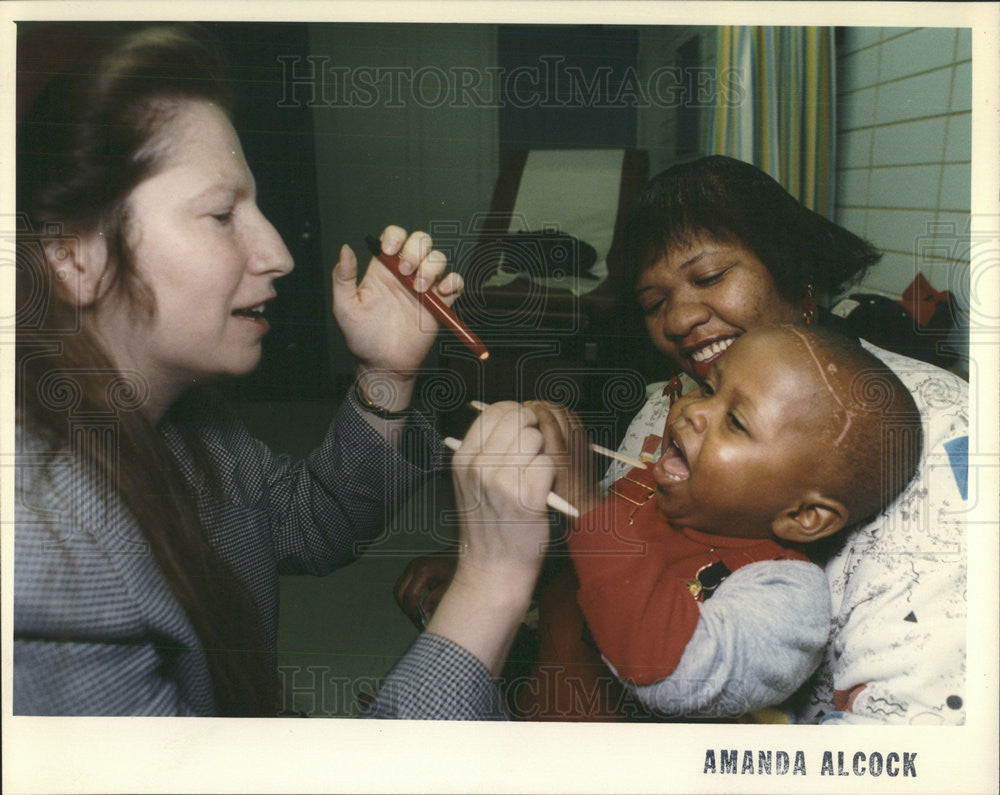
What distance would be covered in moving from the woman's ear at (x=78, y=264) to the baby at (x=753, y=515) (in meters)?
0.74

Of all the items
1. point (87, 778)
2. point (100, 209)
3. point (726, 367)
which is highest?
point (100, 209)

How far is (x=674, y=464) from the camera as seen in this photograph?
1.09 meters

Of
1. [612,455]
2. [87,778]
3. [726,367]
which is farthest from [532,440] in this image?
[87,778]

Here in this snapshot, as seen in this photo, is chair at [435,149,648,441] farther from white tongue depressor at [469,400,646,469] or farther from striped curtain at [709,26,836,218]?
striped curtain at [709,26,836,218]

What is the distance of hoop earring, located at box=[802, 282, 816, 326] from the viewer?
1073 mm

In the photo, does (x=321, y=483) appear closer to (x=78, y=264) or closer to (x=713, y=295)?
(x=78, y=264)

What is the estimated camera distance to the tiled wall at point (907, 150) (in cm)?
113

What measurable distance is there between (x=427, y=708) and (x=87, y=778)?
1.67 feet

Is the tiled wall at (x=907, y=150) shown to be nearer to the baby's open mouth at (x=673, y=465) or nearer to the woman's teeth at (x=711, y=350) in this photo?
the woman's teeth at (x=711, y=350)

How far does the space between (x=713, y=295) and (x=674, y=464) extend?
225 millimetres

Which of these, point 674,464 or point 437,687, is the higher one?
point 674,464

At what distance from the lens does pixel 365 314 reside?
1137mm

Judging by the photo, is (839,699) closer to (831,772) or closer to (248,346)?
(831,772)

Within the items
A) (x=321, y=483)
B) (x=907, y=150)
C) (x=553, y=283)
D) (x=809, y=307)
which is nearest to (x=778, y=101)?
(x=907, y=150)
